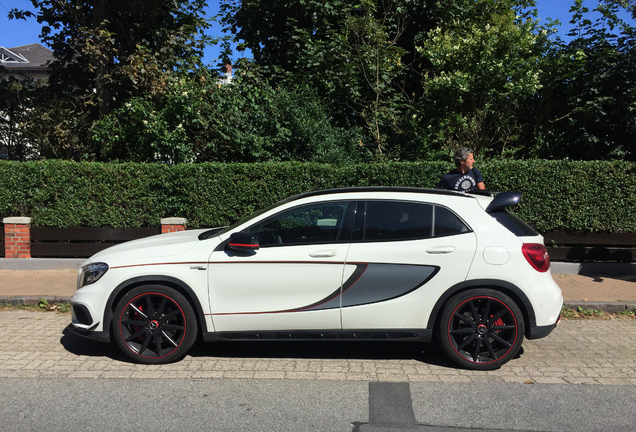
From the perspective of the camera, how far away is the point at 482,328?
4.63 metres

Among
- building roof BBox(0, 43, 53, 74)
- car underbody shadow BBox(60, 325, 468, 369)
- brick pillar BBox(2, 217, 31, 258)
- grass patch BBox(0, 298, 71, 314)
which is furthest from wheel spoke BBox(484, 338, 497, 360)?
building roof BBox(0, 43, 53, 74)

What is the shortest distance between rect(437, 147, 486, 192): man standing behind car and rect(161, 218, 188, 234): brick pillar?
176 inches

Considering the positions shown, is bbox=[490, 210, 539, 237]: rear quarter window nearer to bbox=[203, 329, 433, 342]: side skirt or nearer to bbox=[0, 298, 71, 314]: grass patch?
bbox=[203, 329, 433, 342]: side skirt

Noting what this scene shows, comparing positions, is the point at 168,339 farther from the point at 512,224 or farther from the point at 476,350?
the point at 512,224

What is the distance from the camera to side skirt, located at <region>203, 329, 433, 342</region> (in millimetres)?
4633

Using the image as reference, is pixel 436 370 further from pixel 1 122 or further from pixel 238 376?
pixel 1 122

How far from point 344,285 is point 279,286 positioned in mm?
577

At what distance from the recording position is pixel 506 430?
3.54m

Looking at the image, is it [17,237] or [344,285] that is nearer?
[344,285]

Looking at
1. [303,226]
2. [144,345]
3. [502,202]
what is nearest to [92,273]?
[144,345]

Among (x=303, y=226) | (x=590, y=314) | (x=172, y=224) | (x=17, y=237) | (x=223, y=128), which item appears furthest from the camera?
(x=223, y=128)

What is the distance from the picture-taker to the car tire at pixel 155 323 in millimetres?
Answer: 4684

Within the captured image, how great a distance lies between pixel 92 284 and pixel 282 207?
74.0 inches

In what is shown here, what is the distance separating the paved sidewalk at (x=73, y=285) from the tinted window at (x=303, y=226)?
3.74m
